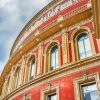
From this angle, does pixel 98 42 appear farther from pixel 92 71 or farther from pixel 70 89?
pixel 70 89

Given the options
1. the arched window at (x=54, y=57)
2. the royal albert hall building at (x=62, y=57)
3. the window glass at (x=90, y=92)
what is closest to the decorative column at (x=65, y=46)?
the royal albert hall building at (x=62, y=57)

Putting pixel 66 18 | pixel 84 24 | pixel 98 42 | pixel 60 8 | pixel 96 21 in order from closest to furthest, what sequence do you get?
pixel 96 21
pixel 98 42
pixel 84 24
pixel 66 18
pixel 60 8

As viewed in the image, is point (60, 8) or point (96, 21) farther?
point (60, 8)

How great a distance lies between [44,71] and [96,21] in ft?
23.1

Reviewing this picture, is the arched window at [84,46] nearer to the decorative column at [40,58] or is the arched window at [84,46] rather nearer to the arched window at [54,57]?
the arched window at [54,57]

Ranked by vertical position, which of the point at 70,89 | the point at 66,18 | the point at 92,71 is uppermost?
the point at 66,18

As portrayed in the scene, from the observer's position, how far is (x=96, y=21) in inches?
360

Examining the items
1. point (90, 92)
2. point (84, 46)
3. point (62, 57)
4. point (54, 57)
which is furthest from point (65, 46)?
point (90, 92)

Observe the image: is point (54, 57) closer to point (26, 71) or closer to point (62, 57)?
point (62, 57)

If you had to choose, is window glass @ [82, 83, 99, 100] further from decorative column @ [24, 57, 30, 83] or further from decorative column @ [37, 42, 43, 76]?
decorative column @ [24, 57, 30, 83]

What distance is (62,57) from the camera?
1443 centimetres

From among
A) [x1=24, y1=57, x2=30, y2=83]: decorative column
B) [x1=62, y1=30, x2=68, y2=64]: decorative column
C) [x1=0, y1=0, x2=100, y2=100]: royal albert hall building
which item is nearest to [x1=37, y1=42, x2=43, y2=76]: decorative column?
[x1=0, y1=0, x2=100, y2=100]: royal albert hall building

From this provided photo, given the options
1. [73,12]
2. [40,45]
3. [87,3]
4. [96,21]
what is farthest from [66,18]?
[96,21]

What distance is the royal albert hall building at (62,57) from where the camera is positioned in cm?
1201
